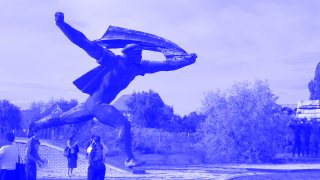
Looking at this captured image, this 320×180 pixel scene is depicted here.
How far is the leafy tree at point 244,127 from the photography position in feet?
→ 90.7

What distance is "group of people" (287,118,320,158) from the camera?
30016mm

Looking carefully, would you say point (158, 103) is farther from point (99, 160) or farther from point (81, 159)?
point (99, 160)

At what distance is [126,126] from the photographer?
6.35m

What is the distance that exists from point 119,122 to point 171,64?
1246 millimetres

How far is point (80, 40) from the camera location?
248 inches

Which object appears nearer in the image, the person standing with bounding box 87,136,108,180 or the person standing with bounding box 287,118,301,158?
the person standing with bounding box 87,136,108,180

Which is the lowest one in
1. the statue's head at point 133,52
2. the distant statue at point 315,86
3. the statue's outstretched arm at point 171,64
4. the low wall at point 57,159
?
the low wall at point 57,159

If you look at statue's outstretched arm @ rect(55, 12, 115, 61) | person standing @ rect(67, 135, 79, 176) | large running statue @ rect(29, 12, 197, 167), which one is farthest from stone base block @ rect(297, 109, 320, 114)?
statue's outstretched arm @ rect(55, 12, 115, 61)

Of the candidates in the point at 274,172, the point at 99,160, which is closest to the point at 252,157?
the point at 274,172

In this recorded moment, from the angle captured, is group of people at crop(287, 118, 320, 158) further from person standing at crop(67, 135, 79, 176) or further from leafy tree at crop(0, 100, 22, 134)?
leafy tree at crop(0, 100, 22, 134)

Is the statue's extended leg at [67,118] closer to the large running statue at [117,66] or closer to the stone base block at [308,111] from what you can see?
the large running statue at [117,66]

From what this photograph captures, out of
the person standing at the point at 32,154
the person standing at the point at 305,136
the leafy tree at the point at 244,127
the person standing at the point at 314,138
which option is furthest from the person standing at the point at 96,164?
the person standing at the point at 314,138

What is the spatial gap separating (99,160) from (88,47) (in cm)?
267

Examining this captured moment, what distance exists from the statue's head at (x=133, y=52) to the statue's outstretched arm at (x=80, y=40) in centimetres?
26
